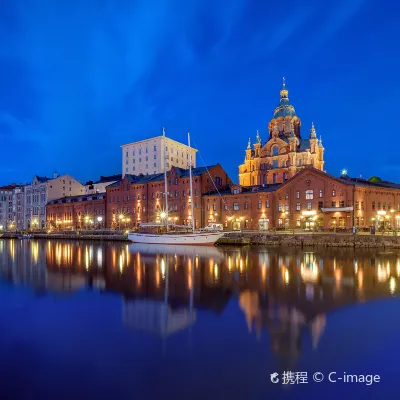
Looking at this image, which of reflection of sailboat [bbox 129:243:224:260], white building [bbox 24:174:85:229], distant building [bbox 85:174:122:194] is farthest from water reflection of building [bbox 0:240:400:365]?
white building [bbox 24:174:85:229]

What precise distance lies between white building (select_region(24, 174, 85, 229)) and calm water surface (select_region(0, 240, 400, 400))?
94.0 metres

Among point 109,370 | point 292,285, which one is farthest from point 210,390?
point 292,285

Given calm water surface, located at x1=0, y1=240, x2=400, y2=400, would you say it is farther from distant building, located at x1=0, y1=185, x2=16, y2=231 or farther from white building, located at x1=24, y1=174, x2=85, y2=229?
distant building, located at x1=0, y1=185, x2=16, y2=231

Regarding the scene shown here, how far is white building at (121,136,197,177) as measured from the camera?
98.6 m

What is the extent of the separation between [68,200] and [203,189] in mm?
51320

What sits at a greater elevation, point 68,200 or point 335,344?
point 68,200

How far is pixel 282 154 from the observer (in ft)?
303

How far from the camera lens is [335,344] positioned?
10.5 metres

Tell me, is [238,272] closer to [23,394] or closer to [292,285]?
[292,285]

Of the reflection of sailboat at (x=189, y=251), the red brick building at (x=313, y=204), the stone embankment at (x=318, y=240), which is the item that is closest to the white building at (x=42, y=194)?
the red brick building at (x=313, y=204)

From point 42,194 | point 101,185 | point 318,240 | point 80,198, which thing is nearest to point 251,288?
point 318,240

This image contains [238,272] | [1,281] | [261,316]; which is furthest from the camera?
[238,272]

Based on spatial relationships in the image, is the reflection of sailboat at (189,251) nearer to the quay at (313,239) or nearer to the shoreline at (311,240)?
the shoreline at (311,240)

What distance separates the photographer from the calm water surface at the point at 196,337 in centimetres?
811
